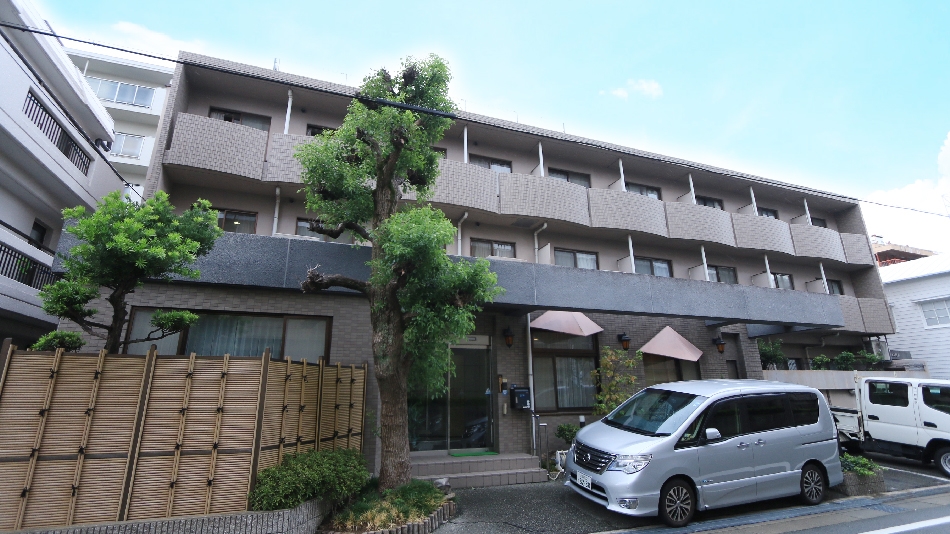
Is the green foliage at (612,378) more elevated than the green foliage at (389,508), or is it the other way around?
the green foliage at (612,378)

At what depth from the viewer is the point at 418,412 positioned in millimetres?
10086

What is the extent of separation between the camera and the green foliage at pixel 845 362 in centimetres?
1583

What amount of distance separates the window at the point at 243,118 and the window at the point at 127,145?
38.5ft

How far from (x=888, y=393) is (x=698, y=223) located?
6.40 metres

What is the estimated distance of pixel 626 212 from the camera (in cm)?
1347

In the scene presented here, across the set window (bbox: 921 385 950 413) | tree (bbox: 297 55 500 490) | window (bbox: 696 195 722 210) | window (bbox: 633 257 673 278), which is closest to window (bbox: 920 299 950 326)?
window (bbox: 696 195 722 210)

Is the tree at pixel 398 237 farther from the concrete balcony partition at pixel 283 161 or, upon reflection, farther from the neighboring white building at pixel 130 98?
the neighboring white building at pixel 130 98

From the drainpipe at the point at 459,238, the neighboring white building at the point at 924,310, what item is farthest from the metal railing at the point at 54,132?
the neighboring white building at the point at 924,310

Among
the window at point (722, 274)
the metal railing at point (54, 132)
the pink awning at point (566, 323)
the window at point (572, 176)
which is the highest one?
the window at point (572, 176)

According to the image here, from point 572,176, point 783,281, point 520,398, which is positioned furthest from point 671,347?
point 783,281

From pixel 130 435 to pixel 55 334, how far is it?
1940 mm

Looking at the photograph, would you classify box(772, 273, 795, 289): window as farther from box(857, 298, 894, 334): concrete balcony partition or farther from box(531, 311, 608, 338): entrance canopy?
box(531, 311, 608, 338): entrance canopy

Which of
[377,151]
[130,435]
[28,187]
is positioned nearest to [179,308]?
[130,435]

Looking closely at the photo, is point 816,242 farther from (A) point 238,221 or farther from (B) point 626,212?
(A) point 238,221
